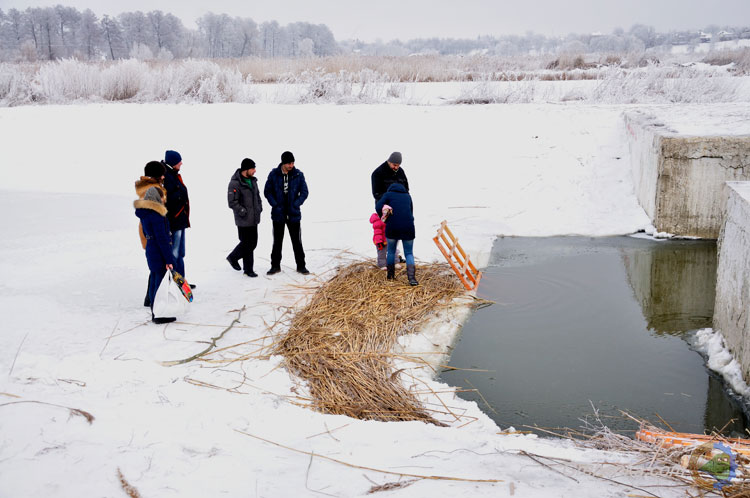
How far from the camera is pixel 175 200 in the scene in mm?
7055

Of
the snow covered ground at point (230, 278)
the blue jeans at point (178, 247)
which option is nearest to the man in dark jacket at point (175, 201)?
the blue jeans at point (178, 247)

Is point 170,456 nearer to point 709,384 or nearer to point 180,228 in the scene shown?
point 180,228

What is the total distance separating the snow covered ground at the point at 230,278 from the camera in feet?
12.9

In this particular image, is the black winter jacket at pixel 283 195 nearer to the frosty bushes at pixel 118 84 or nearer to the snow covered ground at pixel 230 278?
the snow covered ground at pixel 230 278

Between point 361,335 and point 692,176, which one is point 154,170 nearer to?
point 361,335

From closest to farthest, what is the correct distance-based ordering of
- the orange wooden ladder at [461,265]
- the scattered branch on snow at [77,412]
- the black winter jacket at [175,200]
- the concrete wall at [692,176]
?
the scattered branch on snow at [77,412]
the black winter jacket at [175,200]
the orange wooden ladder at [461,265]
the concrete wall at [692,176]

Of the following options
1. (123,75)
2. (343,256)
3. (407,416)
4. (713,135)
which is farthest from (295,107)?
(407,416)

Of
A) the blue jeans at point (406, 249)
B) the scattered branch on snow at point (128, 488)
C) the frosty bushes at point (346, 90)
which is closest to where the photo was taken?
the scattered branch on snow at point (128, 488)

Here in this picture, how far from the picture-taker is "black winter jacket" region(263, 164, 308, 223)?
8031mm

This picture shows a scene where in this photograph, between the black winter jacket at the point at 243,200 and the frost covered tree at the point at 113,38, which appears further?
the frost covered tree at the point at 113,38

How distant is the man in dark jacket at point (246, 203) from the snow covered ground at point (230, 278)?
0.54 metres

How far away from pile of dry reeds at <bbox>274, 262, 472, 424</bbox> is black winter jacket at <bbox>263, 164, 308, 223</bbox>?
1.06m

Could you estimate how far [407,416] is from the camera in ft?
16.4

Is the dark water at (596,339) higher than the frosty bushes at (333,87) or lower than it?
lower
